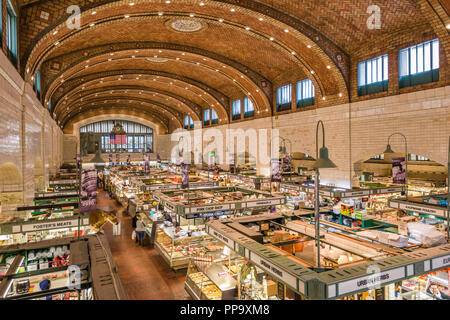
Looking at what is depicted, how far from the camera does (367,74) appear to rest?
46.2 ft

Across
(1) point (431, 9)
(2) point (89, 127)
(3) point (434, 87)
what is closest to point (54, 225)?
(1) point (431, 9)

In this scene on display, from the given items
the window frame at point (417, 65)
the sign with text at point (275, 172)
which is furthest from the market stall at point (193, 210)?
the window frame at point (417, 65)

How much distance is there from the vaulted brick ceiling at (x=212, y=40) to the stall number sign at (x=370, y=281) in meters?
10.5

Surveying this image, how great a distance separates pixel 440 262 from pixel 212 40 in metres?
15.4

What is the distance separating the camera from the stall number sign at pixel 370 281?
312 centimetres

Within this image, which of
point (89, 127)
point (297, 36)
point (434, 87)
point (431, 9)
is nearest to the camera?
point (431, 9)

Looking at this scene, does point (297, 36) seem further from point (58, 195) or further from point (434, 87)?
point (58, 195)

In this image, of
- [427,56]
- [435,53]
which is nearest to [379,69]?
[427,56]

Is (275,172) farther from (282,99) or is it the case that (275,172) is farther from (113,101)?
(113,101)

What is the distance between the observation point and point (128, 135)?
43.4m

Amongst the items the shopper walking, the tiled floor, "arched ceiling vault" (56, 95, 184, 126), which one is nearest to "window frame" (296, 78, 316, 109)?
the shopper walking

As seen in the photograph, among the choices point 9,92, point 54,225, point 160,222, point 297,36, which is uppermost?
point 297,36
